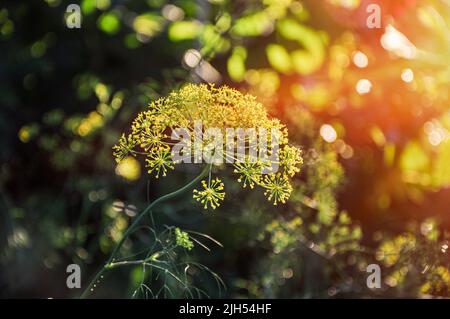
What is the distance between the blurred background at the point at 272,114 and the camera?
1.96 m

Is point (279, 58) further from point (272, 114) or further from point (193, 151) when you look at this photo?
point (193, 151)

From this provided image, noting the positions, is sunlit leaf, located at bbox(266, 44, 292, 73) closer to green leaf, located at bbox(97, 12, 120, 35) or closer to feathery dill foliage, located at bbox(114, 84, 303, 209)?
feathery dill foliage, located at bbox(114, 84, 303, 209)

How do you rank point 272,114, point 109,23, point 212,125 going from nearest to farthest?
point 212,125 → point 272,114 → point 109,23

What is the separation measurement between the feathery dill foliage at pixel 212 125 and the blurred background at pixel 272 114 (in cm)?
12

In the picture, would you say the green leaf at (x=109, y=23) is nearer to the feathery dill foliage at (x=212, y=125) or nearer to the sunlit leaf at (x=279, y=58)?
the feathery dill foliage at (x=212, y=125)

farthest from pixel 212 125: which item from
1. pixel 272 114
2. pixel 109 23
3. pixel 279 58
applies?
pixel 109 23

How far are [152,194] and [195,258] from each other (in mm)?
215

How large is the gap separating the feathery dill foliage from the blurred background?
0.39ft

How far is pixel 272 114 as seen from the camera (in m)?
1.92

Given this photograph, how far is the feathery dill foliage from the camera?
165cm

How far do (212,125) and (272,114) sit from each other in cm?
33

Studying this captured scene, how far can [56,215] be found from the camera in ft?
6.72

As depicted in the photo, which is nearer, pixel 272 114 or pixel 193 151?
pixel 193 151

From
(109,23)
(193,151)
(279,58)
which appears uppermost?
(109,23)
